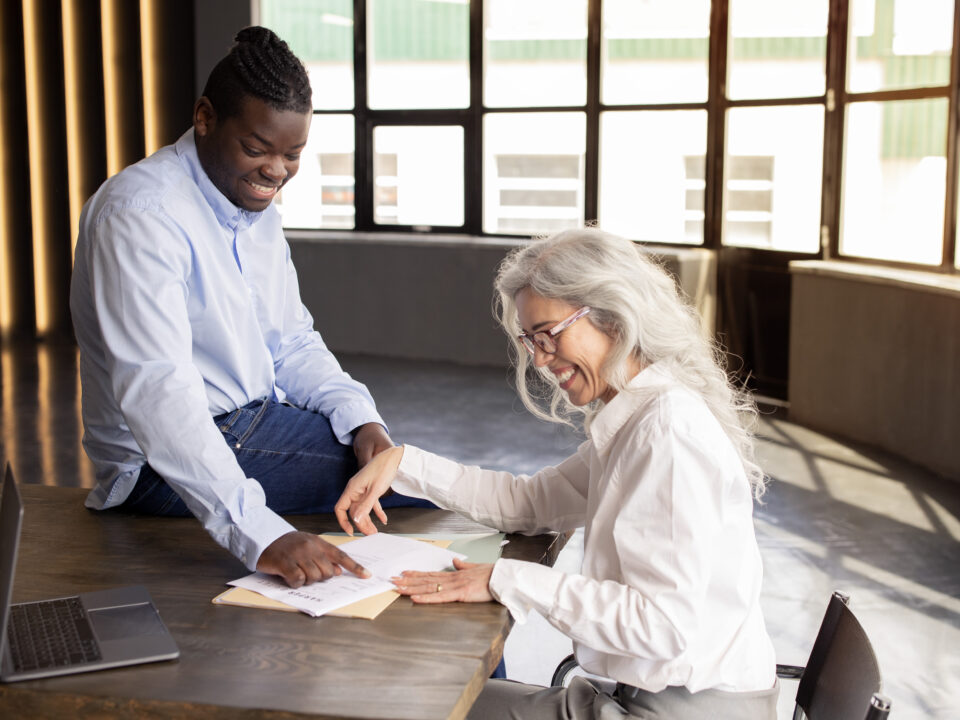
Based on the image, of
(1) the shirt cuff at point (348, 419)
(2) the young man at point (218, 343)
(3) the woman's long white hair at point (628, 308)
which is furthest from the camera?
(1) the shirt cuff at point (348, 419)

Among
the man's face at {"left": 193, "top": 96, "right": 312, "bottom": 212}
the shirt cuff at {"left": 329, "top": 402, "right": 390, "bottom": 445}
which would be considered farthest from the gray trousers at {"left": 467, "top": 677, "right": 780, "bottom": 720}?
the man's face at {"left": 193, "top": 96, "right": 312, "bottom": 212}

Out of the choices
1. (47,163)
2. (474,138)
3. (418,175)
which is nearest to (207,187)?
(474,138)

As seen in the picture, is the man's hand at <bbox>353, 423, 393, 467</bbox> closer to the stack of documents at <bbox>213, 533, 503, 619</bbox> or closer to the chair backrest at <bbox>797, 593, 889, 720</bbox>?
the stack of documents at <bbox>213, 533, 503, 619</bbox>

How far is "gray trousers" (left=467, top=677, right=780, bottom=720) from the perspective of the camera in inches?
58.6

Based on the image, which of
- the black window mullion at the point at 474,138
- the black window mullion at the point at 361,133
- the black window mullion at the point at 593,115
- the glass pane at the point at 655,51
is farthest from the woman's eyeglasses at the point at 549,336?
the black window mullion at the point at 361,133

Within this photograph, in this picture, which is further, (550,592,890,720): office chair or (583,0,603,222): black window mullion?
(583,0,603,222): black window mullion

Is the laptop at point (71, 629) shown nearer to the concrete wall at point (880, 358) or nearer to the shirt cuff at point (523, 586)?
the shirt cuff at point (523, 586)

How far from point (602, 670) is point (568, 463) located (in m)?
0.45

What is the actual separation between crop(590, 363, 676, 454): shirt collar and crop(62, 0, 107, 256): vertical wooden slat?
26.2ft

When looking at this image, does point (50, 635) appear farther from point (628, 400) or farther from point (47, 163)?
point (47, 163)

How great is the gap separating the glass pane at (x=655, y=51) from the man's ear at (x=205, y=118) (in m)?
5.32

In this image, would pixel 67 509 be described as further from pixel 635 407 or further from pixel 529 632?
pixel 529 632

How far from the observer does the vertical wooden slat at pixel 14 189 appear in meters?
8.80

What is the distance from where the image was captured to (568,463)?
6.19ft
